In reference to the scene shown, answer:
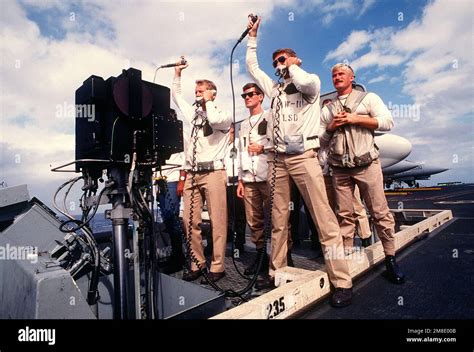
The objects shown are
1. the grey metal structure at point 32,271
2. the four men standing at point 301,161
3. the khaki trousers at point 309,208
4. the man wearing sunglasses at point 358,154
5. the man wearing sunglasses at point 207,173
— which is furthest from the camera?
the man wearing sunglasses at point 207,173

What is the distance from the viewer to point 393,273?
2.34m

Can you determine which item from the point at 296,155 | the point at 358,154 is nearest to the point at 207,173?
the point at 296,155

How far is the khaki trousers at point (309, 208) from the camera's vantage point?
2078mm

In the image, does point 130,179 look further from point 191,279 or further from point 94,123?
point 191,279

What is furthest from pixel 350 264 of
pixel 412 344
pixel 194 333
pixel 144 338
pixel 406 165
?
pixel 406 165

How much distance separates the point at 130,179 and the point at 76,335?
95 centimetres

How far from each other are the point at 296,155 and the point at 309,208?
48 centimetres

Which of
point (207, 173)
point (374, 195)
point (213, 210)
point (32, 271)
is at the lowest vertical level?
point (32, 271)

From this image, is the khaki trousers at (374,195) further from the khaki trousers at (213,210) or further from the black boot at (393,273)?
the khaki trousers at (213,210)

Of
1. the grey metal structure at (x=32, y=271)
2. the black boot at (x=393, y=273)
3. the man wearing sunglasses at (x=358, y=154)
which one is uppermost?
the man wearing sunglasses at (x=358, y=154)

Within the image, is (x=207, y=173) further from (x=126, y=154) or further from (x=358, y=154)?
(x=358, y=154)

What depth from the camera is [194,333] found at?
4.76 feet

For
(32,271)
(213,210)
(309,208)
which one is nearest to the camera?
(32,271)

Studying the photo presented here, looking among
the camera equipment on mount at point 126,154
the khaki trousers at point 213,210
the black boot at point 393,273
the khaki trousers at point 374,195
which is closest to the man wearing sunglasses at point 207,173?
the khaki trousers at point 213,210
